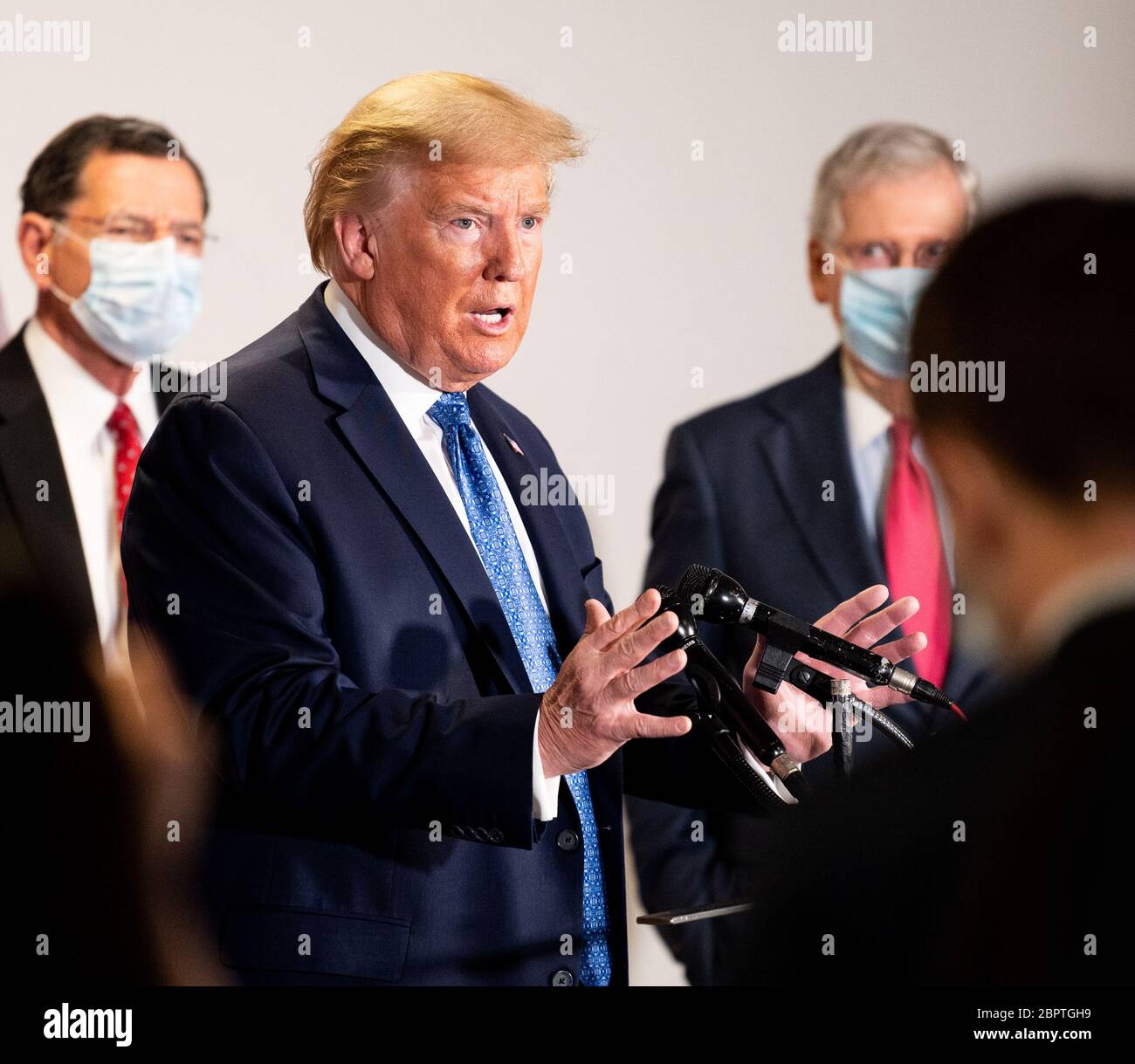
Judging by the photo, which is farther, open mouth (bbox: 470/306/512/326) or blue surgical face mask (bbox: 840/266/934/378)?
blue surgical face mask (bbox: 840/266/934/378)

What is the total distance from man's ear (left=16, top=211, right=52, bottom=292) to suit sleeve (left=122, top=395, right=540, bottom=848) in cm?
97

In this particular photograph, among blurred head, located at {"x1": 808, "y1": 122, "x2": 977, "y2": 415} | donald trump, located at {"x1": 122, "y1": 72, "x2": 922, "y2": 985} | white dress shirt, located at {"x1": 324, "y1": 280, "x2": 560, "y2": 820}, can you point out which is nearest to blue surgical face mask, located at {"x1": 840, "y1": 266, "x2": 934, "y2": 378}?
blurred head, located at {"x1": 808, "y1": 122, "x2": 977, "y2": 415}

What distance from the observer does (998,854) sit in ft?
2.64

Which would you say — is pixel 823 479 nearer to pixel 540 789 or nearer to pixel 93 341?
pixel 540 789

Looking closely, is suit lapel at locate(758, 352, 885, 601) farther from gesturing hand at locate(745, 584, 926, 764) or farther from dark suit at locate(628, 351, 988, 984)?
gesturing hand at locate(745, 584, 926, 764)

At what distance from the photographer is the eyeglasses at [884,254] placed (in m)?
2.82

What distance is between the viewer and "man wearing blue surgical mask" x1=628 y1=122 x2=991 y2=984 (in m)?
2.70

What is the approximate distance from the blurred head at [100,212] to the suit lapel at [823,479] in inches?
45.8

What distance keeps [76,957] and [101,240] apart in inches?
50.1

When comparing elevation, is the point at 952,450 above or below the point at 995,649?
above

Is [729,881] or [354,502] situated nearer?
[354,502]

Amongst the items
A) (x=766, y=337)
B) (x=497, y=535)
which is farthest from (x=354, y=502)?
(x=766, y=337)
